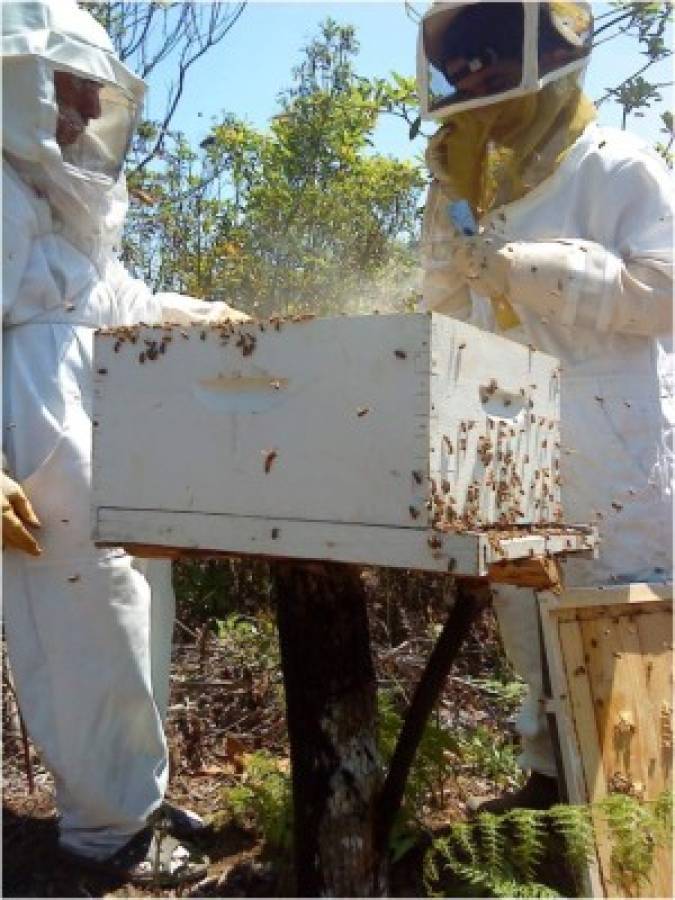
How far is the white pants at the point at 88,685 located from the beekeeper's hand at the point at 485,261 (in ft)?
3.61

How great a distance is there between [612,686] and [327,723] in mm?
641

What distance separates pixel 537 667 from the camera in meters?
2.66

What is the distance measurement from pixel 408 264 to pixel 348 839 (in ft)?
12.3

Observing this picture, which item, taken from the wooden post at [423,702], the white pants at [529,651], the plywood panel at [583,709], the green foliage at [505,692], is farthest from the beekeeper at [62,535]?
the green foliage at [505,692]

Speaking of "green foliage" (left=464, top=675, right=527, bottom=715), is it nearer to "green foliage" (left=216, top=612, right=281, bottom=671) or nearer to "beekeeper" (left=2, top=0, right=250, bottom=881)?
"green foliage" (left=216, top=612, right=281, bottom=671)

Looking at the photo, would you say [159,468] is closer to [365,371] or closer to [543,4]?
[365,371]

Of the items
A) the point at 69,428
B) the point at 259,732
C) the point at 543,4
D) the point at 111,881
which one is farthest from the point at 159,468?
the point at 259,732

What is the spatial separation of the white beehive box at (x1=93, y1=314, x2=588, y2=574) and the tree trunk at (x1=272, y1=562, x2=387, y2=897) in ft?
1.02

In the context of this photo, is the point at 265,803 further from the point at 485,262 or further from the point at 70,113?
the point at 70,113

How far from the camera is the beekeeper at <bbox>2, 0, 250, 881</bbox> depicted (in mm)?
2473

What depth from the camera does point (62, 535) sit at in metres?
2.47

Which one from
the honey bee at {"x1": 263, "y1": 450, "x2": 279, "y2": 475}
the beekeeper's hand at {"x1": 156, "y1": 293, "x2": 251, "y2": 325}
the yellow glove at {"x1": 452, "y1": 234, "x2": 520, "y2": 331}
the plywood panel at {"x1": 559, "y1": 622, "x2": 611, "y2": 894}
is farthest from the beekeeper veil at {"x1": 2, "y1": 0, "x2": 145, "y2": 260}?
the plywood panel at {"x1": 559, "y1": 622, "x2": 611, "y2": 894}

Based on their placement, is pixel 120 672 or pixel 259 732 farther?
pixel 259 732

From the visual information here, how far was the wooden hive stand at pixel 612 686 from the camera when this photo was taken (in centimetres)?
217
